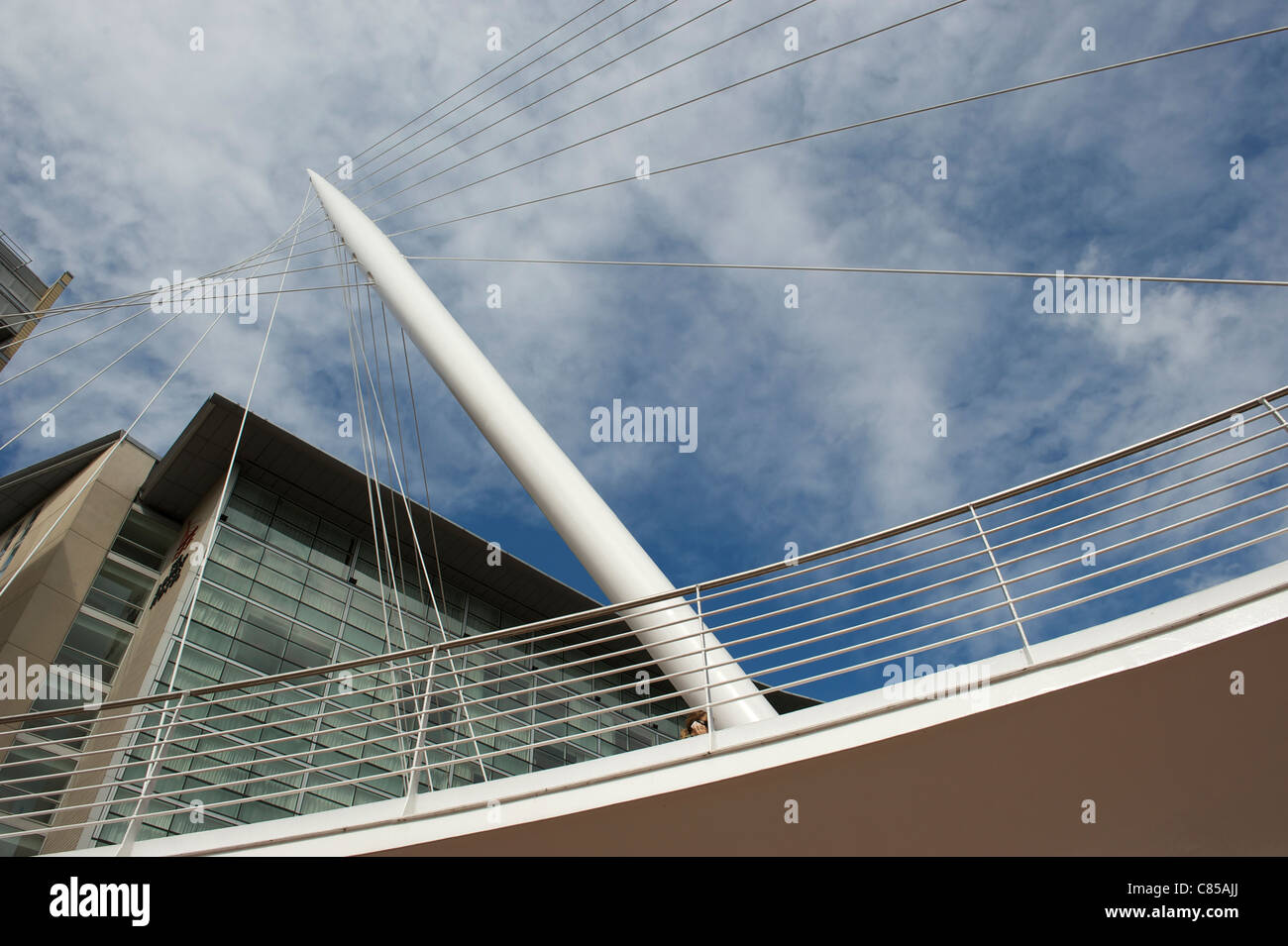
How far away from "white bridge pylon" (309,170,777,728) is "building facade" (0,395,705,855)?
24.1 ft

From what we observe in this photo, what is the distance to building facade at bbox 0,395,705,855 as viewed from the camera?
58.3 feet

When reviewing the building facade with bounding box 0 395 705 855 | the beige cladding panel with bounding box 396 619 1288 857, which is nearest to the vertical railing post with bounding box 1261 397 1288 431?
the beige cladding panel with bounding box 396 619 1288 857

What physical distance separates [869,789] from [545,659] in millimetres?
20895

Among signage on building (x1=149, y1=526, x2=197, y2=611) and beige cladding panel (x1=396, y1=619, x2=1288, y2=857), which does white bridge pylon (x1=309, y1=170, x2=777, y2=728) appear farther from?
signage on building (x1=149, y1=526, x2=197, y2=611)

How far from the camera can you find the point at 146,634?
19.7 m

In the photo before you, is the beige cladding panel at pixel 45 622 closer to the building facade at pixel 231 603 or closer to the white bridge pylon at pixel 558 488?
the building facade at pixel 231 603

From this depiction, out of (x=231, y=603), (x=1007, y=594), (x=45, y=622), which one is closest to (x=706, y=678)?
(x=1007, y=594)

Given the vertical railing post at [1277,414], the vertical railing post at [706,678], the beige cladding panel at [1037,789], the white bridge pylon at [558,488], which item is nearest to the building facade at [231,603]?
the white bridge pylon at [558,488]

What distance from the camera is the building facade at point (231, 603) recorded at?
17.8 meters

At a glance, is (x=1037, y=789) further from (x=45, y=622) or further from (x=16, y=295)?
(x=16, y=295)

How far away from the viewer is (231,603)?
64.2ft

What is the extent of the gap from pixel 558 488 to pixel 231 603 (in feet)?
45.0
